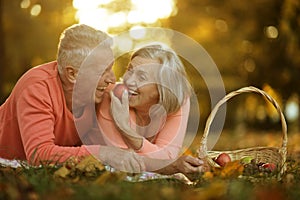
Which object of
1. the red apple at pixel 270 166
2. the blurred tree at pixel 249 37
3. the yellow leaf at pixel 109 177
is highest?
the yellow leaf at pixel 109 177

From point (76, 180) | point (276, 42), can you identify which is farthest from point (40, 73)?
point (276, 42)

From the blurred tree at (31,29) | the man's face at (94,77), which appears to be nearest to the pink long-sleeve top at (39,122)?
the man's face at (94,77)

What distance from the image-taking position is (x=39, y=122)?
4137 mm

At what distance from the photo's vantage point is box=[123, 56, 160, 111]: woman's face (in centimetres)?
452

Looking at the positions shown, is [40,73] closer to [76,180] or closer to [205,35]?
[76,180]

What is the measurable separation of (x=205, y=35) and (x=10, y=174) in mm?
12265

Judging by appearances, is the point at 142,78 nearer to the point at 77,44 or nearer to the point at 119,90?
the point at 119,90

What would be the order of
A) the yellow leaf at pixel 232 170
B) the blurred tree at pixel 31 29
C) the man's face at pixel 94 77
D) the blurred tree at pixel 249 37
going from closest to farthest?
the yellow leaf at pixel 232 170 < the man's face at pixel 94 77 < the blurred tree at pixel 31 29 < the blurred tree at pixel 249 37

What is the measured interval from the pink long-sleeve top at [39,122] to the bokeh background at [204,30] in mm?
4900

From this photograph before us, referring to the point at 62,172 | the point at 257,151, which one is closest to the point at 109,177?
the point at 62,172

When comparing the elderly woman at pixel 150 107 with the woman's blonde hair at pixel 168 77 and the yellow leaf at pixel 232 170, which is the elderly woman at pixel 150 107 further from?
the yellow leaf at pixel 232 170

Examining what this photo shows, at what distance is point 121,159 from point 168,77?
859mm

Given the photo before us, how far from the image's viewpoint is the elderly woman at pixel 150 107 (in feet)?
14.3

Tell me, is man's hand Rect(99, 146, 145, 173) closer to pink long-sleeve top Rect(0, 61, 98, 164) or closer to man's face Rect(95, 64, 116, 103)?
pink long-sleeve top Rect(0, 61, 98, 164)
